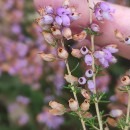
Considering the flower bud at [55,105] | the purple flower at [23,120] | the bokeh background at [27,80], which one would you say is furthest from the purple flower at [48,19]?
the purple flower at [23,120]

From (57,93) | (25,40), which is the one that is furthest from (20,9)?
(57,93)

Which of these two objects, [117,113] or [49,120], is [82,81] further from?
[49,120]

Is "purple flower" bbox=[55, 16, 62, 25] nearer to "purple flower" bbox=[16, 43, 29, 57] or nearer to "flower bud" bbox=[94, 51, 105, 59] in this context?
"flower bud" bbox=[94, 51, 105, 59]

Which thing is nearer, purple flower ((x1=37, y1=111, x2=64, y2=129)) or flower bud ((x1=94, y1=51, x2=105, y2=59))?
flower bud ((x1=94, y1=51, x2=105, y2=59))

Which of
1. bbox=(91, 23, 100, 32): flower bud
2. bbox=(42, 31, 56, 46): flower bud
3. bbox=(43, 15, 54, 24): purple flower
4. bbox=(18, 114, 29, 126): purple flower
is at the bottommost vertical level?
bbox=(18, 114, 29, 126): purple flower

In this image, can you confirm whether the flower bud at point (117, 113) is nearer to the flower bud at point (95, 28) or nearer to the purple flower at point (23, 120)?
the flower bud at point (95, 28)

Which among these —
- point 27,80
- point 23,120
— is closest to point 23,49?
point 27,80

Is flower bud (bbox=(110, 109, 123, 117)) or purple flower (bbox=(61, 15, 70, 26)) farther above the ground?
purple flower (bbox=(61, 15, 70, 26))

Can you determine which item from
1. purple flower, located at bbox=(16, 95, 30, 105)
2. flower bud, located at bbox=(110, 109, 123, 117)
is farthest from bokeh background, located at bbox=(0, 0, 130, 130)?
flower bud, located at bbox=(110, 109, 123, 117)

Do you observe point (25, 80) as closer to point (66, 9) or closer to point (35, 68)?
point (35, 68)
